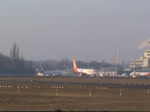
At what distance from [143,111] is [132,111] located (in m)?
0.85

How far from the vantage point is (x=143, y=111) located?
38688 mm

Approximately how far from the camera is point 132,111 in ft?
128
